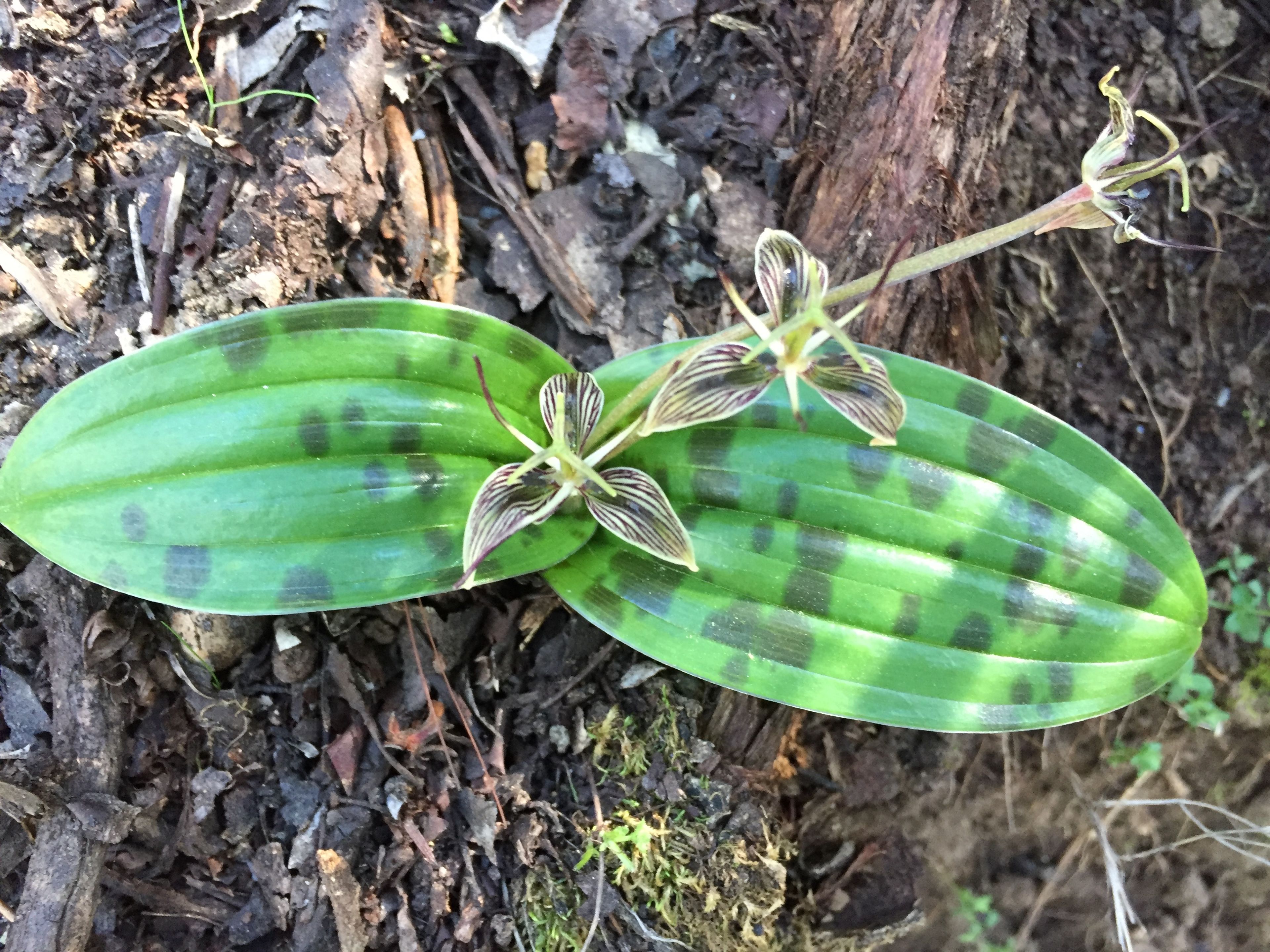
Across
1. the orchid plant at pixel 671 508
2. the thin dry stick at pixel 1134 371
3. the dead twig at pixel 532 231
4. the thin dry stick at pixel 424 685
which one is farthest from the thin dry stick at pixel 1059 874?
the dead twig at pixel 532 231

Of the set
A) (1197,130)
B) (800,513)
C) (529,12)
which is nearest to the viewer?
(800,513)

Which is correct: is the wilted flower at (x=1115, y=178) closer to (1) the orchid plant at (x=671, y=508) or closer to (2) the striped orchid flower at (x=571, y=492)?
(1) the orchid plant at (x=671, y=508)

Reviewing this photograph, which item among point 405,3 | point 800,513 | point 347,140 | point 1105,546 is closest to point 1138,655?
point 1105,546

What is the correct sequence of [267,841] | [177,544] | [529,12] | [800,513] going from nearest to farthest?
[177,544], [800,513], [267,841], [529,12]

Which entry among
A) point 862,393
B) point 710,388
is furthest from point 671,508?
point 862,393

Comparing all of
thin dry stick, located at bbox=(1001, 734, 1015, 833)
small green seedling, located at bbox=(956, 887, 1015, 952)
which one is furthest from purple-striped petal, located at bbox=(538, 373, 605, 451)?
small green seedling, located at bbox=(956, 887, 1015, 952)

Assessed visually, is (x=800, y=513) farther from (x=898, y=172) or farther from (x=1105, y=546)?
(x=898, y=172)

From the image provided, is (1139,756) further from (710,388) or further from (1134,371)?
(710,388)
